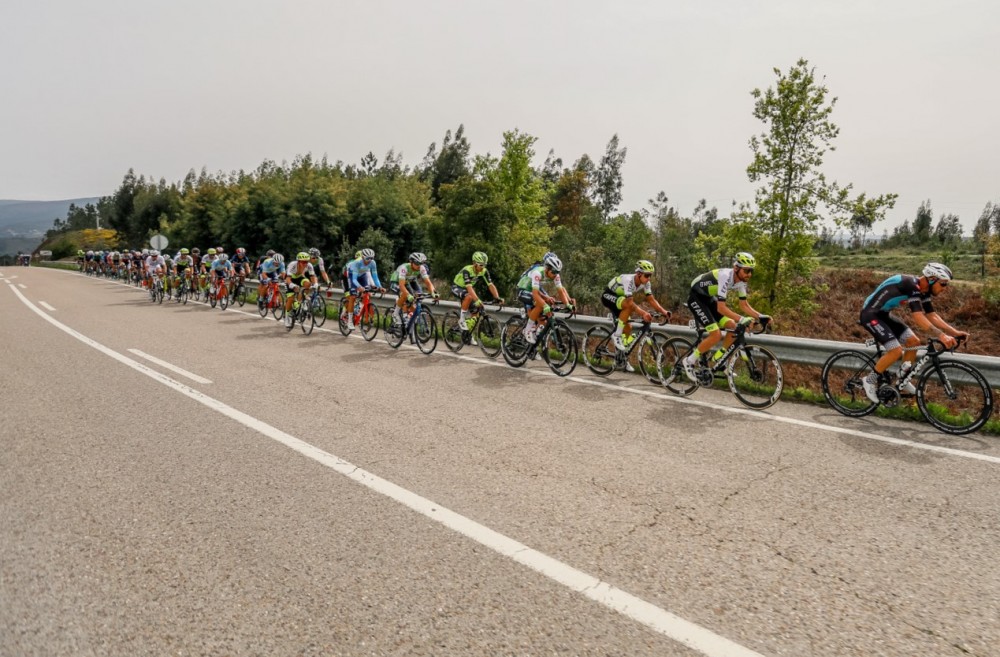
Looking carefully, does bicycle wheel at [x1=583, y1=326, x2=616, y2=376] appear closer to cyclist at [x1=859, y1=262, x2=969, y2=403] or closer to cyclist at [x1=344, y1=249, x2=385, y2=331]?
cyclist at [x1=859, y1=262, x2=969, y2=403]

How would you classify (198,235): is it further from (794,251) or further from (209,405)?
(209,405)

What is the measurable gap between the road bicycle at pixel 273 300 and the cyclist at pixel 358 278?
326 centimetres

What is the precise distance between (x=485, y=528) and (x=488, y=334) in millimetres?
8018

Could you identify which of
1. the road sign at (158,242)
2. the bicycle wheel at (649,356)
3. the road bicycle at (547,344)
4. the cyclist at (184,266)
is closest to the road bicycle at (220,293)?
the cyclist at (184,266)

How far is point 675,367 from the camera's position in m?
8.18

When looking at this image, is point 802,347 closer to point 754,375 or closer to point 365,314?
point 754,375

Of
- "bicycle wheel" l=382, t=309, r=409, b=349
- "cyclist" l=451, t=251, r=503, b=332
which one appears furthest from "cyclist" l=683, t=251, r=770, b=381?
"bicycle wheel" l=382, t=309, r=409, b=349

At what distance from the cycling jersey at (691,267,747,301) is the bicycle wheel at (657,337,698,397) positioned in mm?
770

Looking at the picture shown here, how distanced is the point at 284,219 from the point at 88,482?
154 ft

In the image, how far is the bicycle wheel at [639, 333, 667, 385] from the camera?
879cm

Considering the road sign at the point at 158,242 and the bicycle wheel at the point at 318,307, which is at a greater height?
→ the road sign at the point at 158,242

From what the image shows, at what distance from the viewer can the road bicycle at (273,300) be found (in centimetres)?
1633

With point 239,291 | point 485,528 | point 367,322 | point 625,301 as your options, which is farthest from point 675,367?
point 239,291

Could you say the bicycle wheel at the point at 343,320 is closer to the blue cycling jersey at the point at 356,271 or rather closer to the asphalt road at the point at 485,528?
the blue cycling jersey at the point at 356,271
